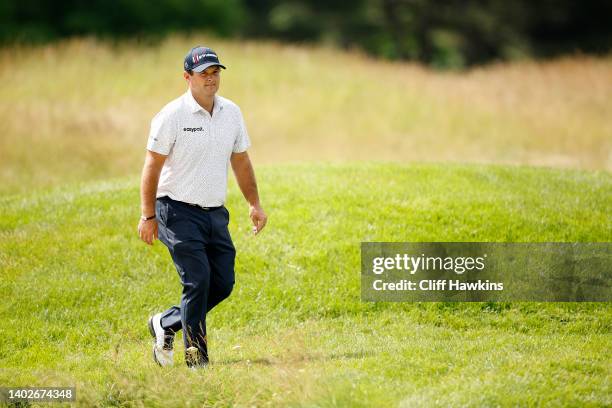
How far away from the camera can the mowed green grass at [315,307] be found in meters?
6.42

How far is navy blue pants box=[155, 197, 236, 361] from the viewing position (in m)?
6.59

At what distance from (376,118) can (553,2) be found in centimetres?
2380

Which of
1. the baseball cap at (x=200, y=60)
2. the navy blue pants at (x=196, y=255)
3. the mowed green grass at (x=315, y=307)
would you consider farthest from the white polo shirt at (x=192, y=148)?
the mowed green grass at (x=315, y=307)

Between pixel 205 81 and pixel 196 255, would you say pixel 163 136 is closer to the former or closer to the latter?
pixel 205 81

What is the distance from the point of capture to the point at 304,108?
77.6 feet

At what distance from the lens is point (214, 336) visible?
8.16m

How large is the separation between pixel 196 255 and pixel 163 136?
97 centimetres

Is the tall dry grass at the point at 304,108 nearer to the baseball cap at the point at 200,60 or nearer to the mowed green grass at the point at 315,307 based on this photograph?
the mowed green grass at the point at 315,307

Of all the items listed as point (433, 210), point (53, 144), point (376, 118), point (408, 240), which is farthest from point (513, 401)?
point (376, 118)

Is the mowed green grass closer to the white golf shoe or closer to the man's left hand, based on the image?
the white golf shoe

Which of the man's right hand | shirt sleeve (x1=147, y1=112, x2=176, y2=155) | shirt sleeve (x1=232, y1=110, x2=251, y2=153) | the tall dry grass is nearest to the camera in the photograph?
shirt sleeve (x1=147, y1=112, x2=176, y2=155)

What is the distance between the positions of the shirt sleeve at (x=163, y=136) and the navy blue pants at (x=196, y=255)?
43 cm

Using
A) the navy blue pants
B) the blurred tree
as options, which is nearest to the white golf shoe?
the navy blue pants

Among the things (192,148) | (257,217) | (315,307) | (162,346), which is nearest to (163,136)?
(192,148)
